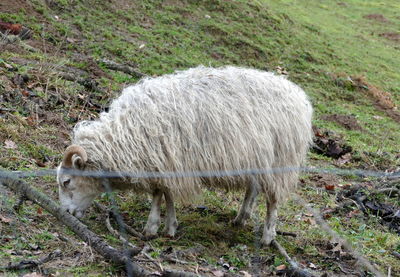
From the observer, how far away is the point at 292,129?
5703 millimetres

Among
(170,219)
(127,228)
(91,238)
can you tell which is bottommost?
(127,228)

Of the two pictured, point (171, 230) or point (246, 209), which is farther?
point (246, 209)

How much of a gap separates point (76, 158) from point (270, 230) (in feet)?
7.09

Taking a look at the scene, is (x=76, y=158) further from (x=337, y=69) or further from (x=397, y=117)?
(x=337, y=69)

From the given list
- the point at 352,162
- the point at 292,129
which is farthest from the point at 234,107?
the point at 352,162

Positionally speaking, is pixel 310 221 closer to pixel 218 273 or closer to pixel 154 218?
pixel 154 218

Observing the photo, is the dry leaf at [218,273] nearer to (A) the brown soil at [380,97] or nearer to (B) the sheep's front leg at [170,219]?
(B) the sheep's front leg at [170,219]

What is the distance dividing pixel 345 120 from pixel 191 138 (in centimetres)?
767

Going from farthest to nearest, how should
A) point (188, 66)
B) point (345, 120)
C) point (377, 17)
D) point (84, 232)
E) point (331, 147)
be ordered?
point (377, 17), point (188, 66), point (345, 120), point (331, 147), point (84, 232)

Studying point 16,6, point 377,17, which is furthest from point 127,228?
point 377,17

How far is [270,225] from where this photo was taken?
5.86 m

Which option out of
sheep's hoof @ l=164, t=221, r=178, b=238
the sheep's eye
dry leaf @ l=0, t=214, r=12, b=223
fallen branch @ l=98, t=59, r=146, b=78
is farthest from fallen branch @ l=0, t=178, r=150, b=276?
fallen branch @ l=98, t=59, r=146, b=78

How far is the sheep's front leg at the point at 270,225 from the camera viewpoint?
19.1 ft

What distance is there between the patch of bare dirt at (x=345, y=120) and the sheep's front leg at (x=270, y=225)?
6.57 metres
